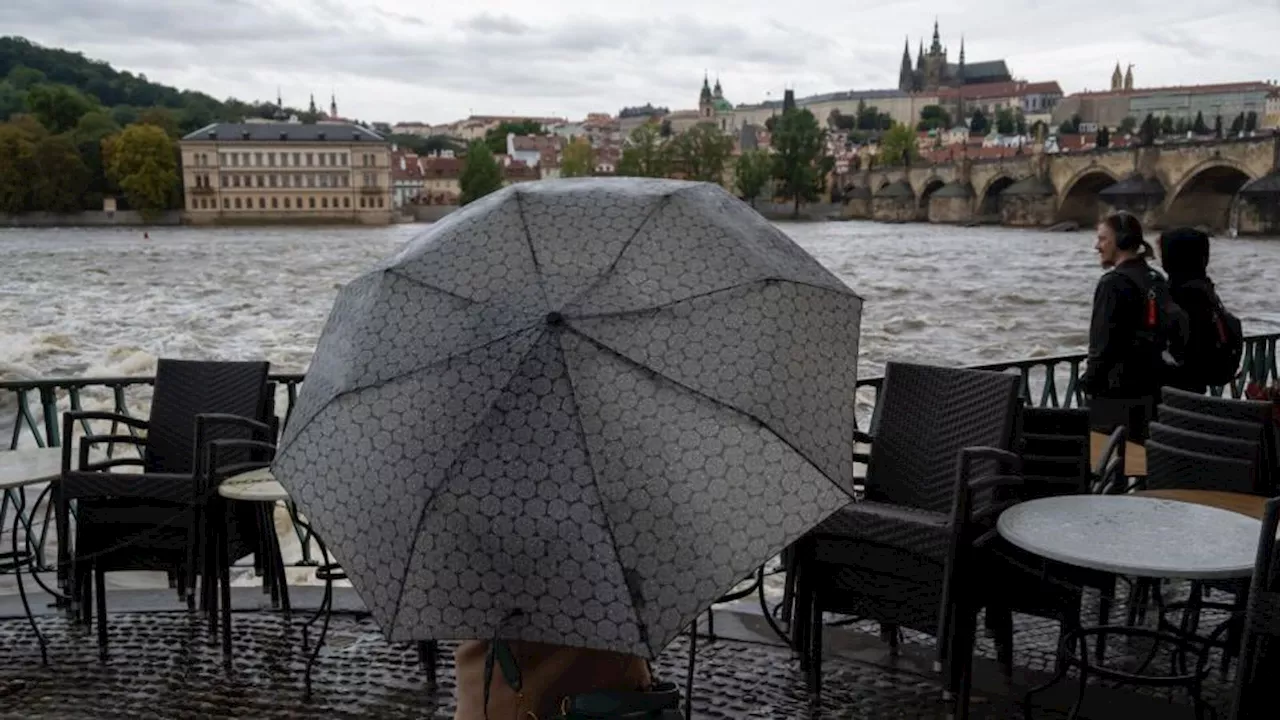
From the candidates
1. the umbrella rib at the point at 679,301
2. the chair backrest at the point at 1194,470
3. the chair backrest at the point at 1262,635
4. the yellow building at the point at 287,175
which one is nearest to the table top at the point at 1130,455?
the chair backrest at the point at 1194,470

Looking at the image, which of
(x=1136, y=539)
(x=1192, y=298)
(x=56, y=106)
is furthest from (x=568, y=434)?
(x=56, y=106)

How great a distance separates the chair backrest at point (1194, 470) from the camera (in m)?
3.45

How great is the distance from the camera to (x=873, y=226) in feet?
260

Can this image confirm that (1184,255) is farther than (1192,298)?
No

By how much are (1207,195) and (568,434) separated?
6463cm

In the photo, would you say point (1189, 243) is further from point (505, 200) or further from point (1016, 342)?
point (1016, 342)

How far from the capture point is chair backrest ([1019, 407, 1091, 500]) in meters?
3.48

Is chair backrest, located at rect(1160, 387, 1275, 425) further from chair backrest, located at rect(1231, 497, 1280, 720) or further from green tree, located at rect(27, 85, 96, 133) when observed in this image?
green tree, located at rect(27, 85, 96, 133)

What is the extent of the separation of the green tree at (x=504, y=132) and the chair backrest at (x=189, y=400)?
4907 inches

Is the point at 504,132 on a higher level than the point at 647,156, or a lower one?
higher

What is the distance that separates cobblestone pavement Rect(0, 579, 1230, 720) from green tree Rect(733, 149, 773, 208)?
8797 centimetres

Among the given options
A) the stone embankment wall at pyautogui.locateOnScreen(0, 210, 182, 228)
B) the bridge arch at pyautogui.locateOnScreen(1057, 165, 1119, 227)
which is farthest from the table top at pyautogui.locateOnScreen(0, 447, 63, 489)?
the stone embankment wall at pyautogui.locateOnScreen(0, 210, 182, 228)

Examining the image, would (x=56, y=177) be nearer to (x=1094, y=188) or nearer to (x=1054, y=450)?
(x=1094, y=188)

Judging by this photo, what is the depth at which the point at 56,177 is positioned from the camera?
→ 81188mm
